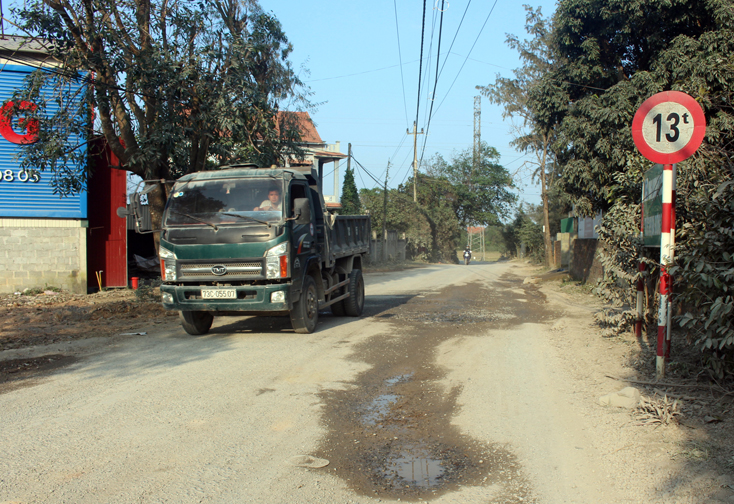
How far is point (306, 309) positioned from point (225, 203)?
2.01 metres

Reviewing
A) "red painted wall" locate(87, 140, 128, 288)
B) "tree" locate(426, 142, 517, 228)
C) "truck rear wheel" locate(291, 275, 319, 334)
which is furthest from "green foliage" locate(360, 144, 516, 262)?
"truck rear wheel" locate(291, 275, 319, 334)

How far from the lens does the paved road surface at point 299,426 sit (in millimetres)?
3459

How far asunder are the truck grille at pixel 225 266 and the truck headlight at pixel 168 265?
0.13 m

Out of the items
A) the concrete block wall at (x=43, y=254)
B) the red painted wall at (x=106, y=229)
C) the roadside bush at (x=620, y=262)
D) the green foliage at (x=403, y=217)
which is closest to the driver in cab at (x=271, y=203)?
the roadside bush at (x=620, y=262)

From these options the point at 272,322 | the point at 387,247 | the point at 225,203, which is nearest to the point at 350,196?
the point at 387,247

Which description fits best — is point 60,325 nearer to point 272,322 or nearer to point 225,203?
point 272,322

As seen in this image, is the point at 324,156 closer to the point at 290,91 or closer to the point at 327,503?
the point at 290,91

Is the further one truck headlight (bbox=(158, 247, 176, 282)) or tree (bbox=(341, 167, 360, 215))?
tree (bbox=(341, 167, 360, 215))

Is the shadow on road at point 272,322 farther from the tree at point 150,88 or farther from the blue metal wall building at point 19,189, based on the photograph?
the blue metal wall building at point 19,189

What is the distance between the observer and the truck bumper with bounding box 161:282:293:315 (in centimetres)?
776

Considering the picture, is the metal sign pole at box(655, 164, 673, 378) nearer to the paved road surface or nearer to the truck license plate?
the paved road surface

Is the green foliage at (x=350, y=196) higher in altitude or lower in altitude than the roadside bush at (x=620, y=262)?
higher

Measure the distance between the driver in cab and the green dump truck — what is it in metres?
0.01

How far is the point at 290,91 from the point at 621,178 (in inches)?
557
